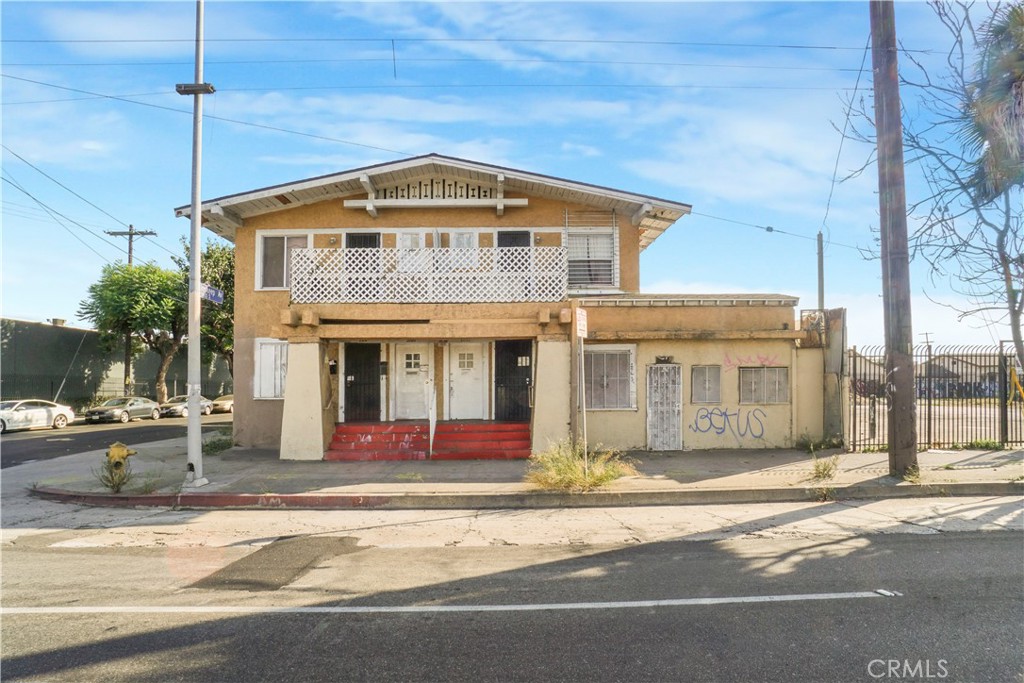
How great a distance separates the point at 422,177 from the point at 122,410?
2320 centimetres

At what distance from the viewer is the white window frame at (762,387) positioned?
15.0 meters

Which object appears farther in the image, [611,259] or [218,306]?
[218,306]

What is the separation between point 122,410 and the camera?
103 feet

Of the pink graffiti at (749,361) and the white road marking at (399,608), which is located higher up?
the pink graffiti at (749,361)

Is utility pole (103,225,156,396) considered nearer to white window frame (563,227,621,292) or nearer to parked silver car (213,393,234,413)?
parked silver car (213,393,234,413)

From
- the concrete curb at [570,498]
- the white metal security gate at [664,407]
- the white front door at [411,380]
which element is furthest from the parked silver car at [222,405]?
the white metal security gate at [664,407]

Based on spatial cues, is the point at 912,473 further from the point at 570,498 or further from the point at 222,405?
the point at 222,405

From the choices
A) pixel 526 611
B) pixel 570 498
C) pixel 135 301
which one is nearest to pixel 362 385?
pixel 570 498

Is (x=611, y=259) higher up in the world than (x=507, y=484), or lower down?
higher up

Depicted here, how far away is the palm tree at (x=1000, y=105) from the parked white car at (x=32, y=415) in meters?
31.5

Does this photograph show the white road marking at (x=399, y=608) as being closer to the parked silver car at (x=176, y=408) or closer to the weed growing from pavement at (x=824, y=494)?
the weed growing from pavement at (x=824, y=494)

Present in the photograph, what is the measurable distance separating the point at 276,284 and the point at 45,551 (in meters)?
10.4

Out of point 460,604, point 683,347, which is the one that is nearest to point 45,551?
point 460,604

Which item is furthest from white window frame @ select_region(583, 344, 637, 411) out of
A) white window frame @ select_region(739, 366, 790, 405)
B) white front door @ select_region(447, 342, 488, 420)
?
white front door @ select_region(447, 342, 488, 420)
